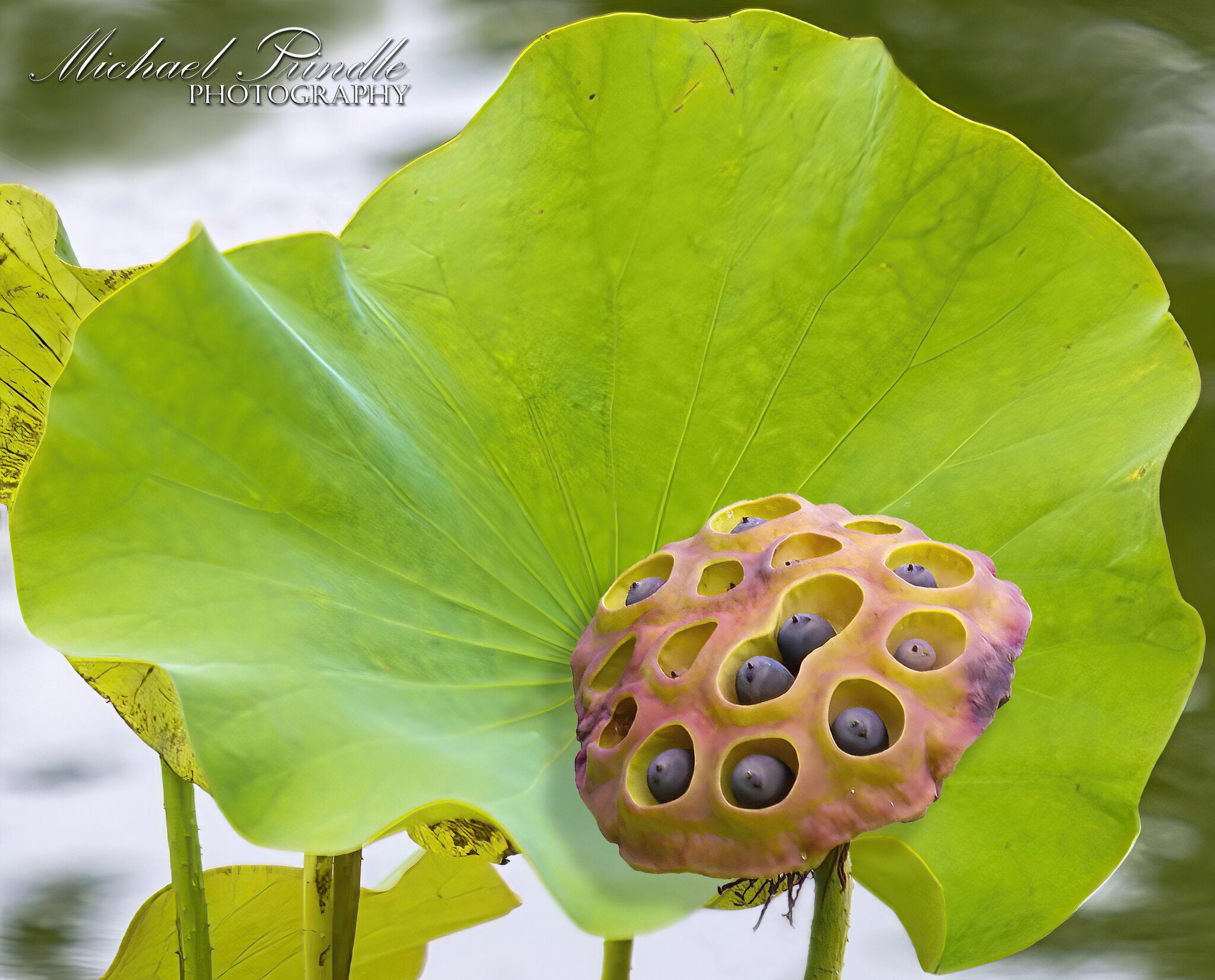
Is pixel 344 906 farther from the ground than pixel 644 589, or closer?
closer

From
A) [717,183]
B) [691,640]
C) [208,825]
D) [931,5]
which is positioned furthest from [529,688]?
[931,5]

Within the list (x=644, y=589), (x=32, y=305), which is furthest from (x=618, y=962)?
(x=32, y=305)

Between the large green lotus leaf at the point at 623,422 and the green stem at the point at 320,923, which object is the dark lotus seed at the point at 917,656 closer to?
the large green lotus leaf at the point at 623,422

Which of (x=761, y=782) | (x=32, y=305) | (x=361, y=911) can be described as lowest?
(x=361, y=911)

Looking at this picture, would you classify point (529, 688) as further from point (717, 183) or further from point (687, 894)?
point (717, 183)

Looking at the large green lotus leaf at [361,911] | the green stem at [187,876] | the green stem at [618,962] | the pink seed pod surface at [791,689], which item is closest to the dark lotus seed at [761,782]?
the pink seed pod surface at [791,689]

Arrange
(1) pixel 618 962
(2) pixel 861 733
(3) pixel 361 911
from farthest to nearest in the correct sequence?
(3) pixel 361 911 → (1) pixel 618 962 → (2) pixel 861 733

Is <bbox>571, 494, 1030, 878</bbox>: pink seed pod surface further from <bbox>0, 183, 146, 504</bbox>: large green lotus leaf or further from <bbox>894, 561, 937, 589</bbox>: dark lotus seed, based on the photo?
<bbox>0, 183, 146, 504</bbox>: large green lotus leaf

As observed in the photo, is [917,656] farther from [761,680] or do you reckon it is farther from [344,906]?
[344,906]
